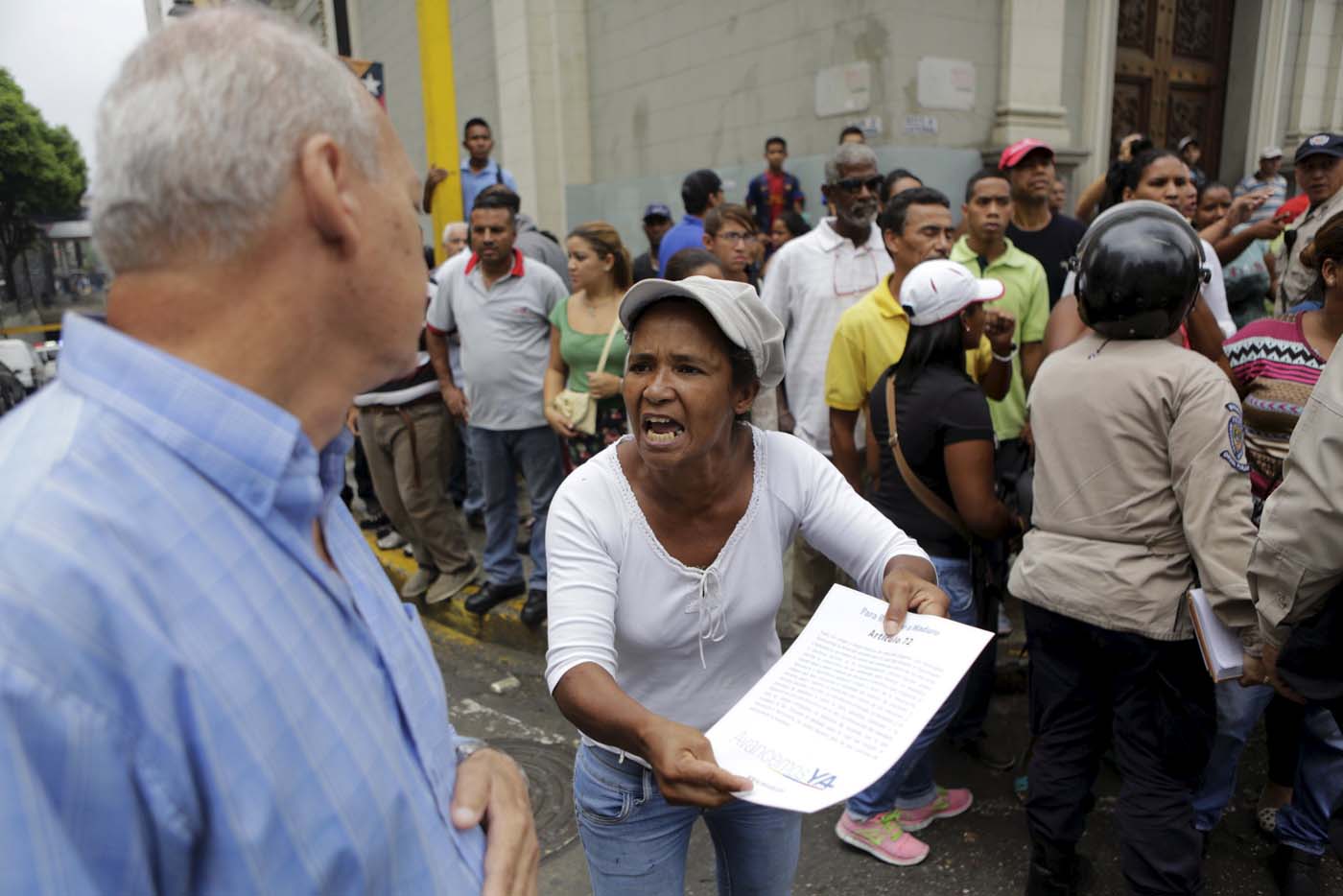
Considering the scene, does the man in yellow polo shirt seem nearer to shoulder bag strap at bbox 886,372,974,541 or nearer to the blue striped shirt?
shoulder bag strap at bbox 886,372,974,541

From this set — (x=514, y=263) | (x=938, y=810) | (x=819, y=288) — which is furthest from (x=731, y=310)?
(x=514, y=263)

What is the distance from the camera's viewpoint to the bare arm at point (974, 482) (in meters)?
2.97

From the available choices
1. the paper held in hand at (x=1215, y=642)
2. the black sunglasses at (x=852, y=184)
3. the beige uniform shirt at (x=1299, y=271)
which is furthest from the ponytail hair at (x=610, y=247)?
the paper held in hand at (x=1215, y=642)

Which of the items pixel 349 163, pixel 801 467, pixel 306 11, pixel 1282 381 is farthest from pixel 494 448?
pixel 306 11

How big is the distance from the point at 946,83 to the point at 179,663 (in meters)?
8.49

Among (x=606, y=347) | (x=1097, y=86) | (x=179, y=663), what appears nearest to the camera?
(x=179, y=663)

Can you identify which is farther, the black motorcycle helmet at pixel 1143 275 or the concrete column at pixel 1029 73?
the concrete column at pixel 1029 73

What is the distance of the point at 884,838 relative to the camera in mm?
→ 3217

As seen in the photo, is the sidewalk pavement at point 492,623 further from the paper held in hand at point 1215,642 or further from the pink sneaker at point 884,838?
the paper held in hand at point 1215,642

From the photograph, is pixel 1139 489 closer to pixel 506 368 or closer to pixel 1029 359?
pixel 1029 359

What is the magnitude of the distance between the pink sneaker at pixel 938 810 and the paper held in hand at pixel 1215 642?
1241mm

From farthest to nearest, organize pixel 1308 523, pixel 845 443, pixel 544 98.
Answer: pixel 544 98, pixel 845 443, pixel 1308 523

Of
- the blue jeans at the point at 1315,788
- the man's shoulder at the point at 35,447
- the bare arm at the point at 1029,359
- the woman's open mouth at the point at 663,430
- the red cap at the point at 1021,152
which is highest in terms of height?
the red cap at the point at 1021,152

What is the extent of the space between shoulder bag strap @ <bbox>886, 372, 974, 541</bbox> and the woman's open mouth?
1.33m
